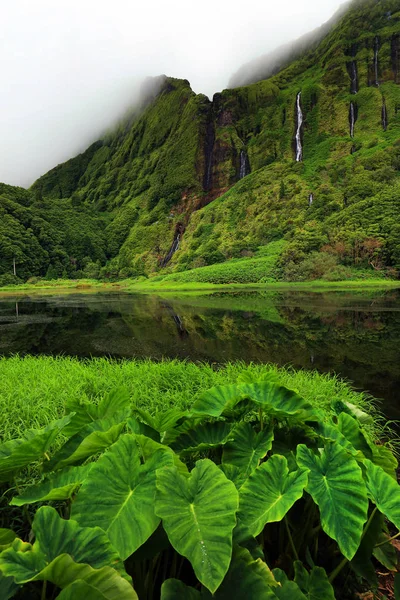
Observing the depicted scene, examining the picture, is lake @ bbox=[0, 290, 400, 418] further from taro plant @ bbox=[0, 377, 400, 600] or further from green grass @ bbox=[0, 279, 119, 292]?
green grass @ bbox=[0, 279, 119, 292]

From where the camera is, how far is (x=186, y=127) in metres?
97.3

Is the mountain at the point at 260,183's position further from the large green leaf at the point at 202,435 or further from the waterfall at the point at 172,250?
the large green leaf at the point at 202,435

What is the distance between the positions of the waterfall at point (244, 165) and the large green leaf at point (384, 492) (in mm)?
81760

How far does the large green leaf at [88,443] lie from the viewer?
1.60 meters

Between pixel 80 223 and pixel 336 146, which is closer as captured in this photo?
pixel 336 146

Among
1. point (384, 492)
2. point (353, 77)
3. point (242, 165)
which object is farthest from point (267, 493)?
point (353, 77)

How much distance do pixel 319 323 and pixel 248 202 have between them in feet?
167

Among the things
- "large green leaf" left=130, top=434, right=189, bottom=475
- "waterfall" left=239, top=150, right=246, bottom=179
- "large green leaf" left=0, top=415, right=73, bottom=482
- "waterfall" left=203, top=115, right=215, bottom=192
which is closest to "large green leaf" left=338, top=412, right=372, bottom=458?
"large green leaf" left=130, top=434, right=189, bottom=475

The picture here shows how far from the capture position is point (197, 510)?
1.29m

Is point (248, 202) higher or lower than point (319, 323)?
higher

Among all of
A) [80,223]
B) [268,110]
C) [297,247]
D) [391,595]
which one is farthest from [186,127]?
[391,595]

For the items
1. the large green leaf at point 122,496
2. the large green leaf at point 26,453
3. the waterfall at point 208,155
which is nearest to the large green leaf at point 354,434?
the large green leaf at point 122,496

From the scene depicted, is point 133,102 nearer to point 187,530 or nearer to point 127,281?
point 127,281

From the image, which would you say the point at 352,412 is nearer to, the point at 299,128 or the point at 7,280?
the point at 7,280
